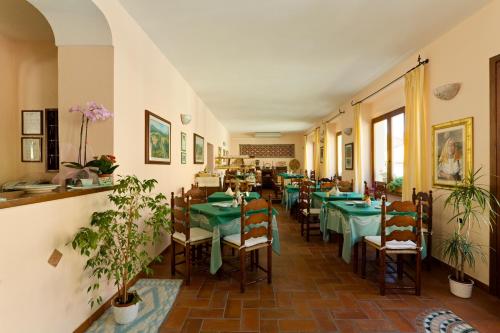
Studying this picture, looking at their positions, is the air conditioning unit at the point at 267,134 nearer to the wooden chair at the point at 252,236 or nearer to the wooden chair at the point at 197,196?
the wooden chair at the point at 197,196

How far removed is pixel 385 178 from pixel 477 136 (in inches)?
106

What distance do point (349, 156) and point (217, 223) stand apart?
4.46 metres

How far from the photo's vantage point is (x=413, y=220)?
8.14ft

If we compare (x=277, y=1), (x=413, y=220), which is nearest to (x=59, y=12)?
(x=277, y=1)

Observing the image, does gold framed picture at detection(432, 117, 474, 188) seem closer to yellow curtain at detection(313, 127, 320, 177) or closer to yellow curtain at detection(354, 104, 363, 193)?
yellow curtain at detection(354, 104, 363, 193)

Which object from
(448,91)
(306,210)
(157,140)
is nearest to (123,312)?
(157,140)

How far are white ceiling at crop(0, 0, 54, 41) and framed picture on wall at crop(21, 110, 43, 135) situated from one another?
2.65 ft

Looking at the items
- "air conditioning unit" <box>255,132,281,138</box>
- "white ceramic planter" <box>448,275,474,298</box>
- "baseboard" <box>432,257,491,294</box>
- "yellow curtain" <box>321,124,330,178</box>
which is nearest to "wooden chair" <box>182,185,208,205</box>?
"white ceramic planter" <box>448,275,474,298</box>

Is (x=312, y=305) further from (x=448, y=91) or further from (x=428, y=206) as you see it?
(x=448, y=91)

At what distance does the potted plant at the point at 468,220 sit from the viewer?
96.0 inches

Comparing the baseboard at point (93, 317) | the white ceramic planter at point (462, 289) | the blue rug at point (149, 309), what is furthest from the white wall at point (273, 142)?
the baseboard at point (93, 317)

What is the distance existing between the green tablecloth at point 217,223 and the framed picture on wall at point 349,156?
11.9 ft

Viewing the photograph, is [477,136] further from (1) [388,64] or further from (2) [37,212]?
(2) [37,212]

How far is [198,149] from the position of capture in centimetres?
574
